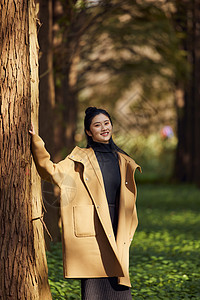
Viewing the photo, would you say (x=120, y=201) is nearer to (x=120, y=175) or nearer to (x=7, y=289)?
(x=120, y=175)

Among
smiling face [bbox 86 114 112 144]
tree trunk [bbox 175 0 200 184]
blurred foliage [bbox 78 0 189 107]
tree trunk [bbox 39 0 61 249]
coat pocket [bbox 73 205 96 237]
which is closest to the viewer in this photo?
coat pocket [bbox 73 205 96 237]

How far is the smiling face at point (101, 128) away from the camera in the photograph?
480 centimetres

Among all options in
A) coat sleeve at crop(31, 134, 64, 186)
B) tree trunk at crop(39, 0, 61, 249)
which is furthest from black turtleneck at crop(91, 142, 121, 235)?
tree trunk at crop(39, 0, 61, 249)

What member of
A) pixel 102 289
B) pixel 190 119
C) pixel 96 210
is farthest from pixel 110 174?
pixel 190 119

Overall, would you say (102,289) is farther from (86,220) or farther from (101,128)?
(101,128)

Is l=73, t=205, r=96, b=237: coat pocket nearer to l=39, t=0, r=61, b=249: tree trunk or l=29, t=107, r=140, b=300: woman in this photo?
l=29, t=107, r=140, b=300: woman

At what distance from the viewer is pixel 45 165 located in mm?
4680

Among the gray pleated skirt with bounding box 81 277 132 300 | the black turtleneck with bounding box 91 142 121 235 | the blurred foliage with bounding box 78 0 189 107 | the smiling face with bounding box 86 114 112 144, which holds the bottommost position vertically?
the gray pleated skirt with bounding box 81 277 132 300

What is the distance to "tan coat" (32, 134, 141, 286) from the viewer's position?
4.60 meters

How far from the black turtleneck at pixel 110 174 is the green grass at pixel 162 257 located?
1774mm

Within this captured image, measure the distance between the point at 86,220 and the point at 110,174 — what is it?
1.43 ft

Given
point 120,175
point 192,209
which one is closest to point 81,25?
point 192,209

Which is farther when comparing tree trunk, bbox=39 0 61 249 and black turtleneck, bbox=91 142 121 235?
tree trunk, bbox=39 0 61 249

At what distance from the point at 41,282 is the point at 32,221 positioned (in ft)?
2.44
